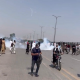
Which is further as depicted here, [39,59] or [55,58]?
[55,58]

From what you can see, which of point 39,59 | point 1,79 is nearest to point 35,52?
point 39,59

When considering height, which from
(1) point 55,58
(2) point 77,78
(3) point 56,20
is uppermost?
(3) point 56,20

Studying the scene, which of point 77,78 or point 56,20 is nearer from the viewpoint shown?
point 77,78

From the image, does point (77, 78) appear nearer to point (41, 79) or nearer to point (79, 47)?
point (41, 79)

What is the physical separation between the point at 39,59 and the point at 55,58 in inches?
138

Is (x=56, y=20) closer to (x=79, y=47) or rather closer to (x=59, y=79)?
(x=79, y=47)

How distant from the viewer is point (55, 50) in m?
12.5

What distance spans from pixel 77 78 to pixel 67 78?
1.74 ft

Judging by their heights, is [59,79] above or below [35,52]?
below

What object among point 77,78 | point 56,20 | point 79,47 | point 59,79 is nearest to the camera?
point 59,79

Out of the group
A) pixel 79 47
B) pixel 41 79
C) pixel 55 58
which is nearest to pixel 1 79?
pixel 41 79

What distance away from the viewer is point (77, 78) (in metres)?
9.12

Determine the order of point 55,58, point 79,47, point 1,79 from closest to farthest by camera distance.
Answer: point 1,79
point 55,58
point 79,47

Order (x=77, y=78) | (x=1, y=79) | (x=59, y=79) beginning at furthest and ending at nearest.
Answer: (x=77, y=78)
(x=59, y=79)
(x=1, y=79)
